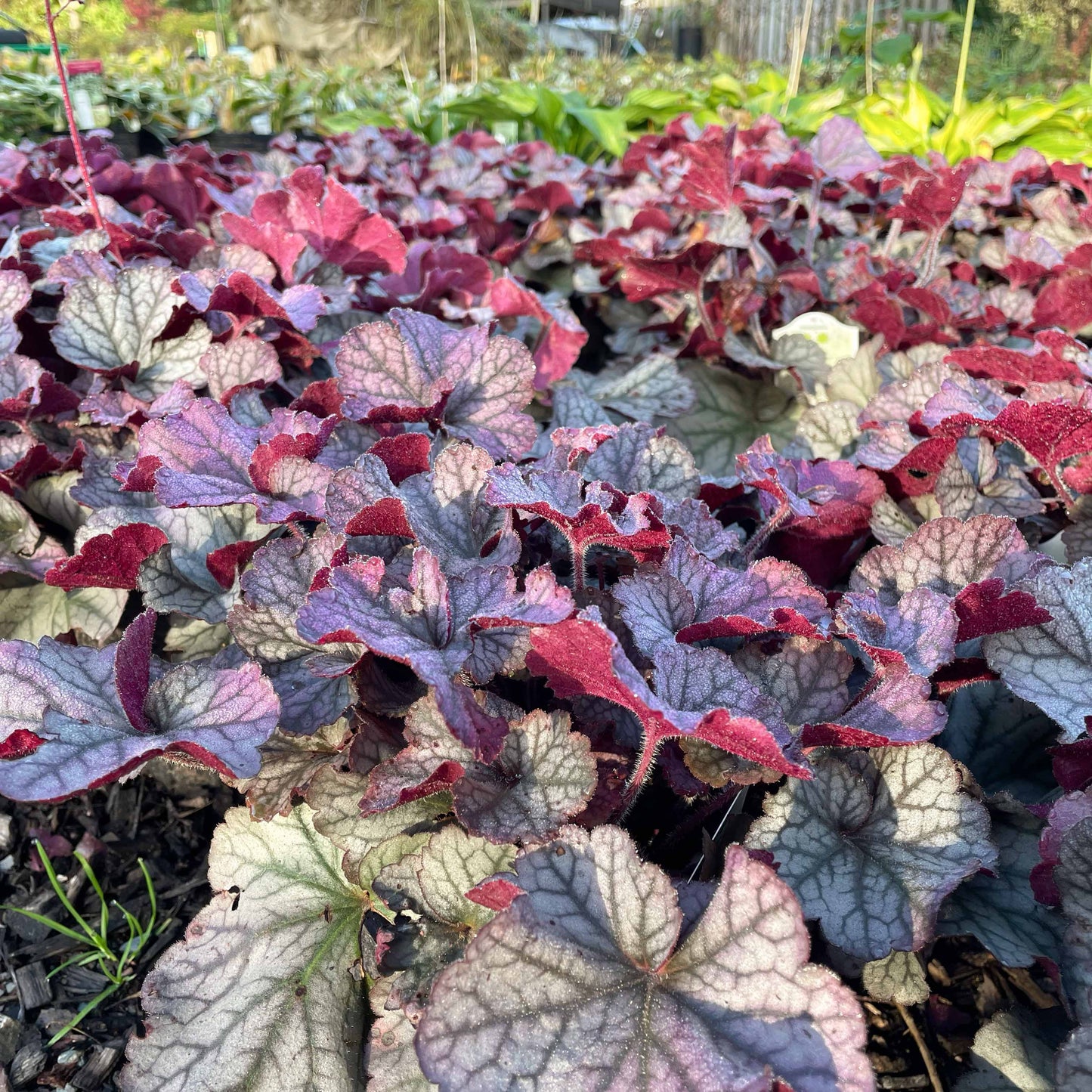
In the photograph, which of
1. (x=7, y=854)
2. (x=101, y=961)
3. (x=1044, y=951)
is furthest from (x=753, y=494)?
(x=7, y=854)

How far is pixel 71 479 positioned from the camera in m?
1.54

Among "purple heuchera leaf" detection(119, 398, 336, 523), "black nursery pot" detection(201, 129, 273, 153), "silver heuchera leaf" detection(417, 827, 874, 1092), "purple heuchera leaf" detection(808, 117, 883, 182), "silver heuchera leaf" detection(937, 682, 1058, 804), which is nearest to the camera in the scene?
"silver heuchera leaf" detection(417, 827, 874, 1092)

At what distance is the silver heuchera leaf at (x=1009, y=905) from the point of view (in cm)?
102

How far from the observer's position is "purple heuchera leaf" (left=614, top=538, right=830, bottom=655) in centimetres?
99

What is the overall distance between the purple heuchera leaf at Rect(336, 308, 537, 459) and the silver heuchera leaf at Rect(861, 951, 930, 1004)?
2.67ft

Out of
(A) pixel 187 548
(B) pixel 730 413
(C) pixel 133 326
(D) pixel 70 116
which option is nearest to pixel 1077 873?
(A) pixel 187 548

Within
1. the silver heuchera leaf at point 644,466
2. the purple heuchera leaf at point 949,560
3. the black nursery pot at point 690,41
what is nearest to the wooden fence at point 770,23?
the black nursery pot at point 690,41

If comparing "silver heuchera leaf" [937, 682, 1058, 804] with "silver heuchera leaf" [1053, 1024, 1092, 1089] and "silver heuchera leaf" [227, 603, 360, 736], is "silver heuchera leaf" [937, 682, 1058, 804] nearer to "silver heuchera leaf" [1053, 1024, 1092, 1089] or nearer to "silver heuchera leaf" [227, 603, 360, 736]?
"silver heuchera leaf" [1053, 1024, 1092, 1089]

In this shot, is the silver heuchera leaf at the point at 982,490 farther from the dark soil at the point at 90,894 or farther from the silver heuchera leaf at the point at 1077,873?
the dark soil at the point at 90,894

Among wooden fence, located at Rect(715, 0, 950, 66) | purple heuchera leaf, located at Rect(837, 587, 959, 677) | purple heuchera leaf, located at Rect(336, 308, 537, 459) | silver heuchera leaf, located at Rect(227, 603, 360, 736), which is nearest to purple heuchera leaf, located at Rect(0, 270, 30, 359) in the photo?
purple heuchera leaf, located at Rect(336, 308, 537, 459)

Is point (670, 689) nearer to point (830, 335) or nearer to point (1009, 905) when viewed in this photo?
point (1009, 905)

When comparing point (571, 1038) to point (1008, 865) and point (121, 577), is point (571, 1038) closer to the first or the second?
point (1008, 865)

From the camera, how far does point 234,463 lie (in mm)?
1235

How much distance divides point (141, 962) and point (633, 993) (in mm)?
952
